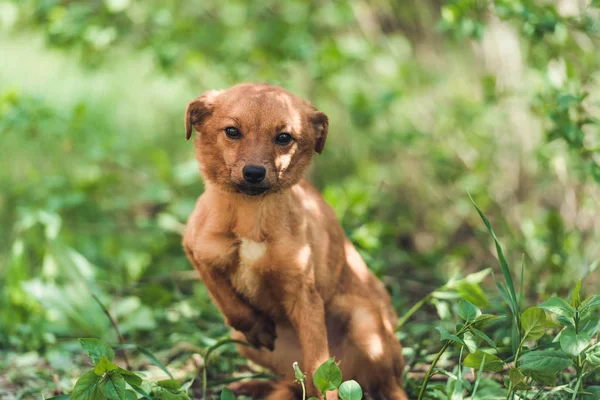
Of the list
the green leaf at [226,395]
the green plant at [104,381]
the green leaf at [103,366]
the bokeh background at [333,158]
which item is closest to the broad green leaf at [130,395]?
the green plant at [104,381]

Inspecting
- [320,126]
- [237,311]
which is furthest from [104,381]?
[320,126]

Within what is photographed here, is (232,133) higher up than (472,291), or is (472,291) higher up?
(232,133)

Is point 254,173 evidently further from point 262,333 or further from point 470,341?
point 470,341

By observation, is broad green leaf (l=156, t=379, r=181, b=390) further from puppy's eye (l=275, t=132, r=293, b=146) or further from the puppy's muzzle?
puppy's eye (l=275, t=132, r=293, b=146)

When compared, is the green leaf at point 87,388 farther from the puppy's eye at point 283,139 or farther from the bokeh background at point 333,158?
the puppy's eye at point 283,139

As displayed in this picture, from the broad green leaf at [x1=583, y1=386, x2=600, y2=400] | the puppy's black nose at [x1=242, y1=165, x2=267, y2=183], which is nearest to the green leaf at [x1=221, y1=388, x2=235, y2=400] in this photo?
the puppy's black nose at [x1=242, y1=165, x2=267, y2=183]

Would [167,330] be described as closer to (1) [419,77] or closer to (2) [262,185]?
(2) [262,185]

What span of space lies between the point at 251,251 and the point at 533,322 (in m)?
1.16

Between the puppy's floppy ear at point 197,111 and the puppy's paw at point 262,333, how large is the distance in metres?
0.90

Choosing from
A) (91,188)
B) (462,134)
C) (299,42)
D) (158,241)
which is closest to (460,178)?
(462,134)

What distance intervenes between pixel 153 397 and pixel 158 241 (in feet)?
8.75

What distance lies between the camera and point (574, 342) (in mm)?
2467

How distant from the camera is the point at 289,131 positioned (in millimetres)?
2783

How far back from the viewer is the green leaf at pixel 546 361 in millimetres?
2481
